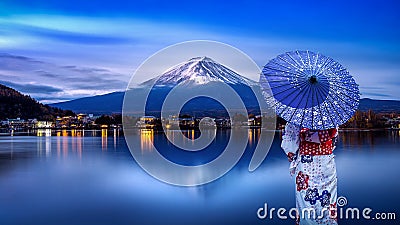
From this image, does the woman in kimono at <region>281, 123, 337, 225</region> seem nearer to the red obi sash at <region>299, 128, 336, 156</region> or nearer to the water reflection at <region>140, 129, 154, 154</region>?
the red obi sash at <region>299, 128, 336, 156</region>

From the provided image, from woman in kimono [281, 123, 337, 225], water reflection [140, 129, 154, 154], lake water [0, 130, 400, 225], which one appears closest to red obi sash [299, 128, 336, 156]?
woman in kimono [281, 123, 337, 225]

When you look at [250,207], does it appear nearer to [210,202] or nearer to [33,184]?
[210,202]

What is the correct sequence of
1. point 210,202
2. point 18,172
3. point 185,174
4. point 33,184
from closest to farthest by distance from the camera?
point 210,202
point 33,184
point 185,174
point 18,172

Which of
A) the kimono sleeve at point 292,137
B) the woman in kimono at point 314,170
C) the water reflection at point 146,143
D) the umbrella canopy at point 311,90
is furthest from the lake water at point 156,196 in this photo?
the water reflection at point 146,143

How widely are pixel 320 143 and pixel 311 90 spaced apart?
1.39 ft

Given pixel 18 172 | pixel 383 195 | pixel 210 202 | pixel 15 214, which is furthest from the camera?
pixel 18 172

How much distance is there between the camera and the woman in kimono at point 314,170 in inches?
134

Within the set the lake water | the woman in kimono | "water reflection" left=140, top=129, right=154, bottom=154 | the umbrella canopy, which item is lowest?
the lake water

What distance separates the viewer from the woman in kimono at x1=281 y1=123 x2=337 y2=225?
340 centimetres

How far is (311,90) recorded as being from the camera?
3250mm

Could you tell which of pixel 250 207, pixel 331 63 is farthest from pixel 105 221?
pixel 331 63

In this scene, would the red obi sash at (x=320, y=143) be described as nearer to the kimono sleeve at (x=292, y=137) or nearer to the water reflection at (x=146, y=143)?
the kimono sleeve at (x=292, y=137)

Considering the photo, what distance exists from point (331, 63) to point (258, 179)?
6306mm

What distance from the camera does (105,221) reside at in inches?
218
